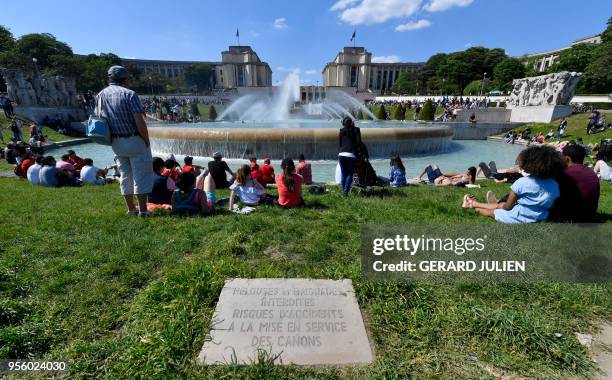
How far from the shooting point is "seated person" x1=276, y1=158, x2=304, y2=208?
536cm

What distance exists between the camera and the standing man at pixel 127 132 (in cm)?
434

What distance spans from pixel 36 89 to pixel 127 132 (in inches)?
1260

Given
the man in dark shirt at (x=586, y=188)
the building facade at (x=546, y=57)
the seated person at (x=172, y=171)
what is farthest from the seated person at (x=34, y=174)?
the building facade at (x=546, y=57)

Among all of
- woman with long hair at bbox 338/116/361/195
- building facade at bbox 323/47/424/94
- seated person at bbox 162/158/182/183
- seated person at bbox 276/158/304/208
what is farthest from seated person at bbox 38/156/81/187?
building facade at bbox 323/47/424/94

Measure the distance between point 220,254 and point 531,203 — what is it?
4118mm

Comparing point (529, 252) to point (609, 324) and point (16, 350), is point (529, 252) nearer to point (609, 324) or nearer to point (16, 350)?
point (609, 324)

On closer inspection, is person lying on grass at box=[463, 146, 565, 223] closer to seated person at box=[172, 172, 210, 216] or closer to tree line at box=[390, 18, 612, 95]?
seated person at box=[172, 172, 210, 216]

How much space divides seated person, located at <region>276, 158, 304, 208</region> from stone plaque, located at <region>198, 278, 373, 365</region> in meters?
2.65

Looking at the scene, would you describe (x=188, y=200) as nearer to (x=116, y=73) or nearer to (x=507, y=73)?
(x=116, y=73)

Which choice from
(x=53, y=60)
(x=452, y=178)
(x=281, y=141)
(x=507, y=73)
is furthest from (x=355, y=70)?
(x=452, y=178)

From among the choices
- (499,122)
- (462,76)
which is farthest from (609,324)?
(462,76)

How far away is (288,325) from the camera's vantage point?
92.4 inches

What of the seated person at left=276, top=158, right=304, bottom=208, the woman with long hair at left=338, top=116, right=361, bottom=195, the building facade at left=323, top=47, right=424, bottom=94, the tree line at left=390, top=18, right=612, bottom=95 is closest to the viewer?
the seated person at left=276, top=158, right=304, bottom=208

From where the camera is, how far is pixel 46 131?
23.7 meters
